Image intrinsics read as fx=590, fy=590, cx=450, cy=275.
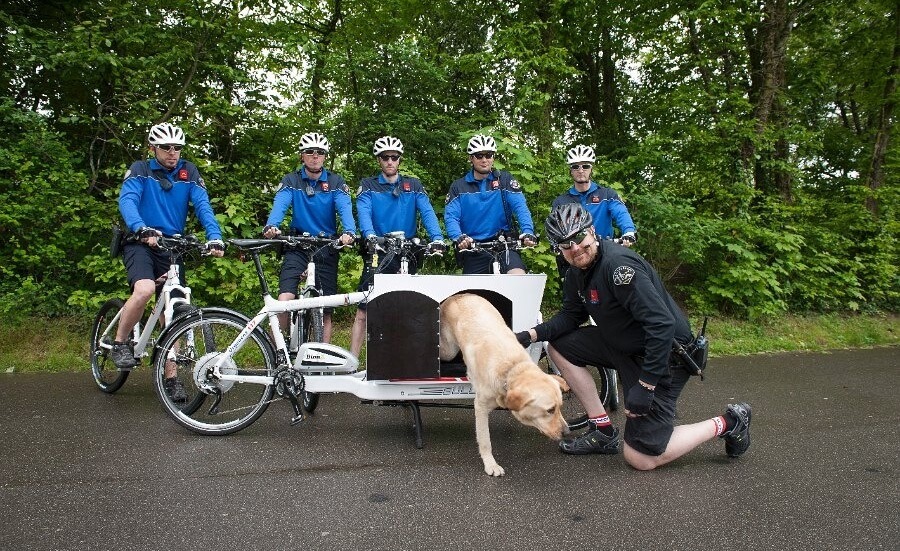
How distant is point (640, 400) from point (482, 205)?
9.12 feet

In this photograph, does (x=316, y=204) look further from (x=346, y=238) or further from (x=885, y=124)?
(x=885, y=124)

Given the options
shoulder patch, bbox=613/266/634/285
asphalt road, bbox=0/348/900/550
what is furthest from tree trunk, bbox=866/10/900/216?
shoulder patch, bbox=613/266/634/285

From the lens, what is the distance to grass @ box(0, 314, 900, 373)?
627 cm

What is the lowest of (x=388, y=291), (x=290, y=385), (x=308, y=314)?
Result: (x=290, y=385)

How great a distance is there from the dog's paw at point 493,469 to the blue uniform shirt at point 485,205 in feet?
8.39

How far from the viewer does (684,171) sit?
9.79 m

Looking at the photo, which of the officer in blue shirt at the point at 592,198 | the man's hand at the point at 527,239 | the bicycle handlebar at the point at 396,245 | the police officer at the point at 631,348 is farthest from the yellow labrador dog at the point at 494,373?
the officer in blue shirt at the point at 592,198

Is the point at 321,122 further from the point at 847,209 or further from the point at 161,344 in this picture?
the point at 847,209

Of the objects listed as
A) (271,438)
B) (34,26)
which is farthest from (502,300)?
(34,26)

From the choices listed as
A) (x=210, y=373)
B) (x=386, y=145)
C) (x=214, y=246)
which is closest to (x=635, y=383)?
(x=210, y=373)

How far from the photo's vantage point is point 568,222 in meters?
3.58

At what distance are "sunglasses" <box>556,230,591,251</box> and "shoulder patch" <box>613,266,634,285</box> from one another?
28 cm

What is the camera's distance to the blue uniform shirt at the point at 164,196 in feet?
15.8

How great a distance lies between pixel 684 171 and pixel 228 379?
8221mm
